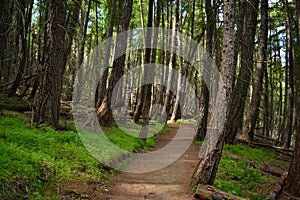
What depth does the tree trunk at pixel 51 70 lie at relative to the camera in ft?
30.1

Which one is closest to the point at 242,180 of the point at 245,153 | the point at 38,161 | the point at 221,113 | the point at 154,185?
the point at 154,185

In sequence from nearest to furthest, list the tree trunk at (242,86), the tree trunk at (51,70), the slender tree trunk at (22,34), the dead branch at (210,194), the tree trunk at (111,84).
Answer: the dead branch at (210,194) → the slender tree trunk at (22,34) → the tree trunk at (51,70) → the tree trunk at (111,84) → the tree trunk at (242,86)

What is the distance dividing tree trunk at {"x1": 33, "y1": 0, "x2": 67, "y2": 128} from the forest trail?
3336 millimetres

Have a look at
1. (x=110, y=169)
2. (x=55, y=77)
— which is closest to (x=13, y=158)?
(x=110, y=169)

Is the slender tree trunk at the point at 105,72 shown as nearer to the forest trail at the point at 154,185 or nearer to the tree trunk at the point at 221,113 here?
the forest trail at the point at 154,185

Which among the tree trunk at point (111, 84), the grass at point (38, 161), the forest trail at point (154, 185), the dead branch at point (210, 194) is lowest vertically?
the forest trail at point (154, 185)

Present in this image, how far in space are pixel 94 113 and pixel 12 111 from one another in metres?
3.47

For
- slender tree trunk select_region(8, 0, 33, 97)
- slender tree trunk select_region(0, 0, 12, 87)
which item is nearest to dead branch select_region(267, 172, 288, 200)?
slender tree trunk select_region(0, 0, 12, 87)

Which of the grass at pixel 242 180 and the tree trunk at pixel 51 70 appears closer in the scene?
the grass at pixel 242 180

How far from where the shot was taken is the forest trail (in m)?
6.51

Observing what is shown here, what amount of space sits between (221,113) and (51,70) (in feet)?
19.5

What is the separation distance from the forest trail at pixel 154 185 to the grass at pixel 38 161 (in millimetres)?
563

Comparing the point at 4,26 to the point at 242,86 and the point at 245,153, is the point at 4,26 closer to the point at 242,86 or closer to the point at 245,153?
the point at 242,86

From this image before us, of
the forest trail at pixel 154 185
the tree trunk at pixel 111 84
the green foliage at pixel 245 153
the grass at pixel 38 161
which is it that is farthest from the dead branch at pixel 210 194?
the tree trunk at pixel 111 84
